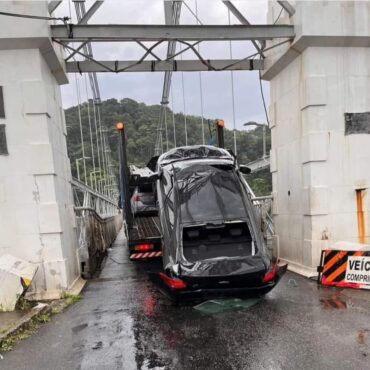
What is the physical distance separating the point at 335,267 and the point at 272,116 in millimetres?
4152

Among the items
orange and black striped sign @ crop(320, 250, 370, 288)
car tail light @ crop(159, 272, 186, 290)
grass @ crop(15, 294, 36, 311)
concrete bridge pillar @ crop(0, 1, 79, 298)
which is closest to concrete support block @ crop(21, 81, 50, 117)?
concrete bridge pillar @ crop(0, 1, 79, 298)

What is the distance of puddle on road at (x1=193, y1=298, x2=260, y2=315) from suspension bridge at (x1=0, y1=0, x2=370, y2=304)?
2.19 m

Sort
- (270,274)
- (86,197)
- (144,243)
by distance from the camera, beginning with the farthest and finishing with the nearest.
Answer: (86,197), (144,243), (270,274)

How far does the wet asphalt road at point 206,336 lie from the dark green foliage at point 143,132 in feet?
66.3

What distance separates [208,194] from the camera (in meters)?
6.34

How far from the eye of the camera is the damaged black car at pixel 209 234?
5.33 meters

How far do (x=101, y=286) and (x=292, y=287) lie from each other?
3.83 meters

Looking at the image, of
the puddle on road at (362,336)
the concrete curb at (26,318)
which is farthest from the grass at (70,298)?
the puddle on road at (362,336)

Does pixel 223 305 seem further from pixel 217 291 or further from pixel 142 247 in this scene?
pixel 142 247

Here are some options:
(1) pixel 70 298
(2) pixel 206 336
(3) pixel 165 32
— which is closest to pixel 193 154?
(3) pixel 165 32

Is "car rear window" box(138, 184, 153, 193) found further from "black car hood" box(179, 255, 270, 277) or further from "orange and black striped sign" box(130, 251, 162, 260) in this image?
"black car hood" box(179, 255, 270, 277)

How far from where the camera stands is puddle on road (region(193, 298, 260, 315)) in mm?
5508

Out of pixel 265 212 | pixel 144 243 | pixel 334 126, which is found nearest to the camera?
pixel 144 243

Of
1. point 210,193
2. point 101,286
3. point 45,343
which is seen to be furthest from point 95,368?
point 101,286
